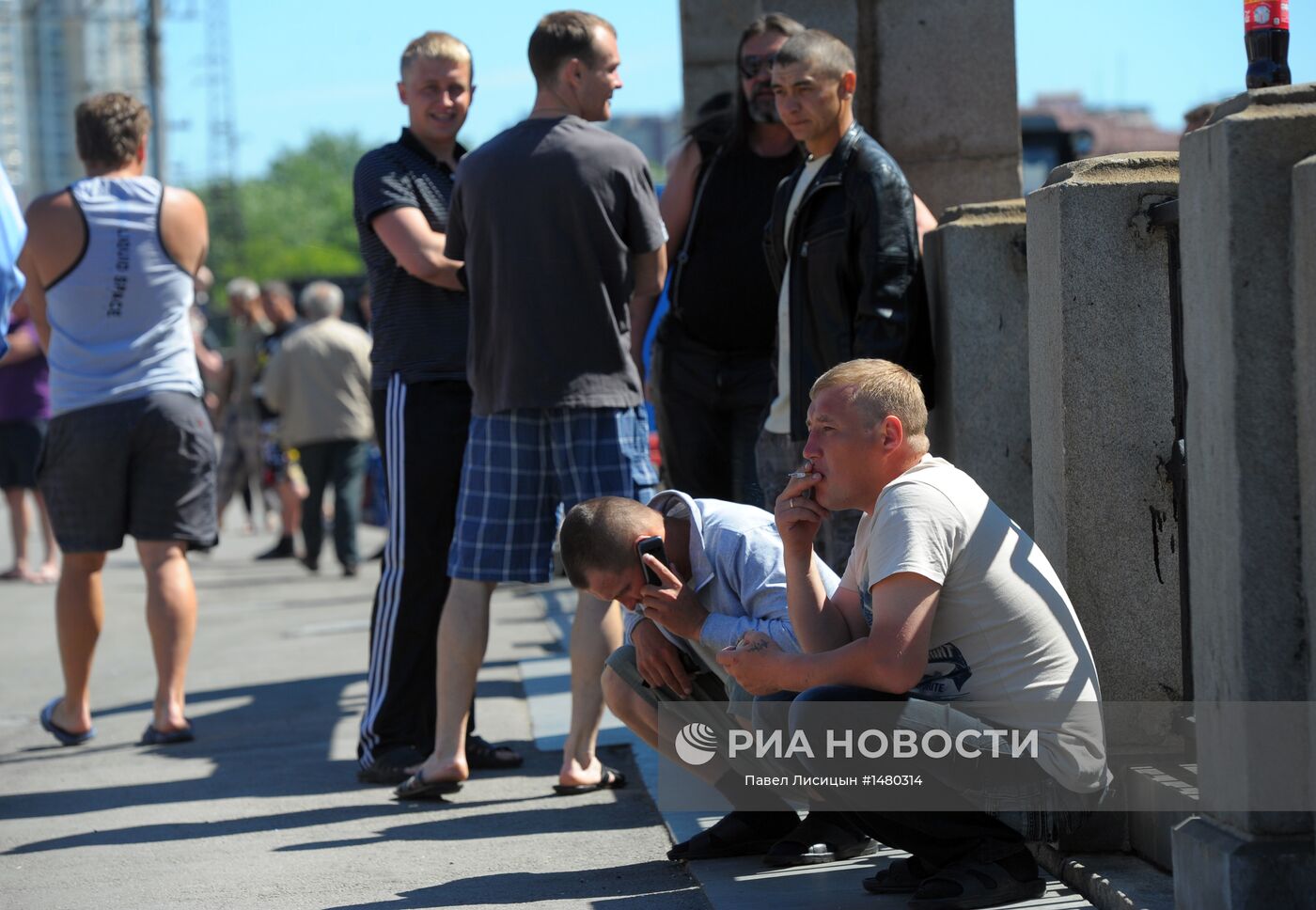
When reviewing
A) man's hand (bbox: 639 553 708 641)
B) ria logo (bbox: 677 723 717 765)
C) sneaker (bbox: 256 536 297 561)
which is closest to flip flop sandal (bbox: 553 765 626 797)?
ria logo (bbox: 677 723 717 765)

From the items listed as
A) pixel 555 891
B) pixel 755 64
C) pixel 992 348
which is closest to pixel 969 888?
pixel 555 891

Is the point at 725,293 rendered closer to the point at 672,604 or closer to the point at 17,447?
the point at 672,604

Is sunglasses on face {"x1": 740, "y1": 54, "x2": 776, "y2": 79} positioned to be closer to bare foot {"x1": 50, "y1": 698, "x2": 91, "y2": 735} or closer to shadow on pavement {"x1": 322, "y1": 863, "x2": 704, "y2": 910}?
shadow on pavement {"x1": 322, "y1": 863, "x2": 704, "y2": 910}

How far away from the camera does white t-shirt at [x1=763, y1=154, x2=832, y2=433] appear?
4957 mm

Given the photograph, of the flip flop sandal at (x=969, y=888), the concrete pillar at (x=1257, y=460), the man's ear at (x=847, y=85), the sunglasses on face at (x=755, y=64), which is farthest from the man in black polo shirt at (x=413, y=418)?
the concrete pillar at (x=1257, y=460)

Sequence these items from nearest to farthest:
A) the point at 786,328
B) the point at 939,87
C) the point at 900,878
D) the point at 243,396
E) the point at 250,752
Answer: the point at 900,878 → the point at 786,328 → the point at 250,752 → the point at 939,87 → the point at 243,396

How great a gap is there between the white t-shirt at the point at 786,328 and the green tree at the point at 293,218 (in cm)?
10130

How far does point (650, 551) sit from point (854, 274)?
120 centimetres

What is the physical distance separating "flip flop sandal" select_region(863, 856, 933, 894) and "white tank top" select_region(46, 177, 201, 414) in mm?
3567

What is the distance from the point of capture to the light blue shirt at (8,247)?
540 cm

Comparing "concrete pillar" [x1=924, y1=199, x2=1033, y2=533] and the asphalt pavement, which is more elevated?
"concrete pillar" [x1=924, y1=199, x2=1033, y2=533]

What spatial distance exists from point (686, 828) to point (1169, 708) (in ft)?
4.25

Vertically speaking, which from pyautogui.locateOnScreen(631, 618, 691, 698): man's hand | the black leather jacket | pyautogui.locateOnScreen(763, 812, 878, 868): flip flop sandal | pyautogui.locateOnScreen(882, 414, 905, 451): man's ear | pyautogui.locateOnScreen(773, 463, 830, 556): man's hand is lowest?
pyautogui.locateOnScreen(763, 812, 878, 868): flip flop sandal

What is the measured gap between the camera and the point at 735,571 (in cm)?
402
